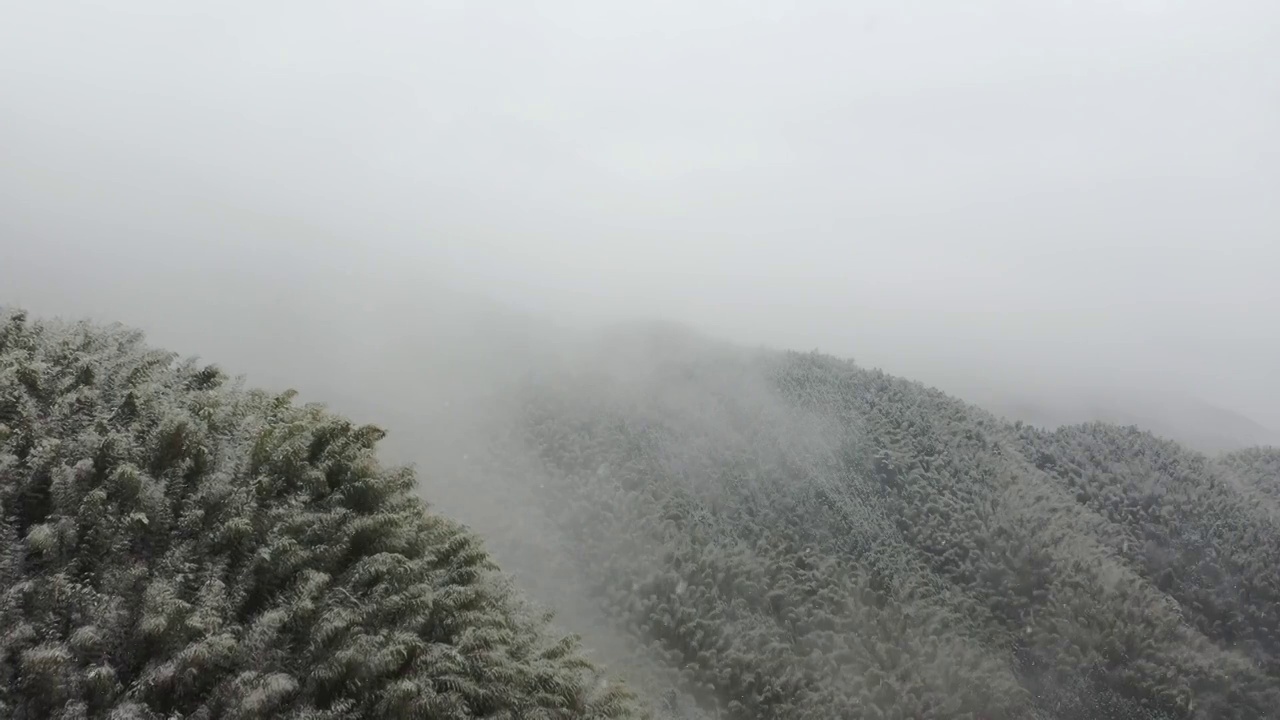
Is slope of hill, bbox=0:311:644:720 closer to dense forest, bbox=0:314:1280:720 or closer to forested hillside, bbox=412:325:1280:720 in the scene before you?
dense forest, bbox=0:314:1280:720

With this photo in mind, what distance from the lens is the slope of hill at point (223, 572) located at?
22.0ft

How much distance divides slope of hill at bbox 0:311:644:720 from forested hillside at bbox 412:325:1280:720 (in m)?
8.82

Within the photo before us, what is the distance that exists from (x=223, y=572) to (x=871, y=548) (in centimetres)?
1823

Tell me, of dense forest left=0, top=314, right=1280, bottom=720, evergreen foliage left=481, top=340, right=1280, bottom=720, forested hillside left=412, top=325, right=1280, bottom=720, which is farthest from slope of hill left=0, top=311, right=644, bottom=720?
evergreen foliage left=481, top=340, right=1280, bottom=720

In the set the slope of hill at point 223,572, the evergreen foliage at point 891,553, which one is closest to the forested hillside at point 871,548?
the evergreen foliage at point 891,553

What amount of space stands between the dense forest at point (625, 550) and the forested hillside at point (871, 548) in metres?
0.09

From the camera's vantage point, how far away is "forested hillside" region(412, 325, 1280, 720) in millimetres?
18391

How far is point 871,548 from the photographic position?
22000 mm

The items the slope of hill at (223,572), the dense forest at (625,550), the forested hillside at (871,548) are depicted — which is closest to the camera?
the slope of hill at (223,572)

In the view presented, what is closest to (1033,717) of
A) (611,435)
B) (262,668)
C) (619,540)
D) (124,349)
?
(619,540)

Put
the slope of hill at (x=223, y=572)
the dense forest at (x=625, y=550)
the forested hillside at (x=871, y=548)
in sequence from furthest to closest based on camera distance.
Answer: the forested hillside at (x=871, y=548)
the dense forest at (x=625, y=550)
the slope of hill at (x=223, y=572)

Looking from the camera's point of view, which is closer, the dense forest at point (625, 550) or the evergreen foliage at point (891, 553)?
the dense forest at point (625, 550)

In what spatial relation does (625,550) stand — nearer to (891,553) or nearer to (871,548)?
(871,548)

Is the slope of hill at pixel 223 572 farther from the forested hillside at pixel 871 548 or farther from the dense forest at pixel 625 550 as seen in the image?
the forested hillside at pixel 871 548
